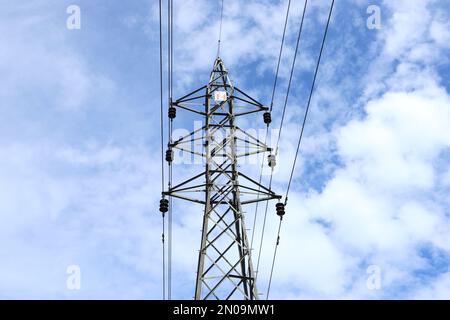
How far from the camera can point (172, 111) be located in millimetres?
22734

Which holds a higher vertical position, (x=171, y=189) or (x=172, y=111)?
(x=172, y=111)

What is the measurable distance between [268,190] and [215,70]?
6.83 meters
